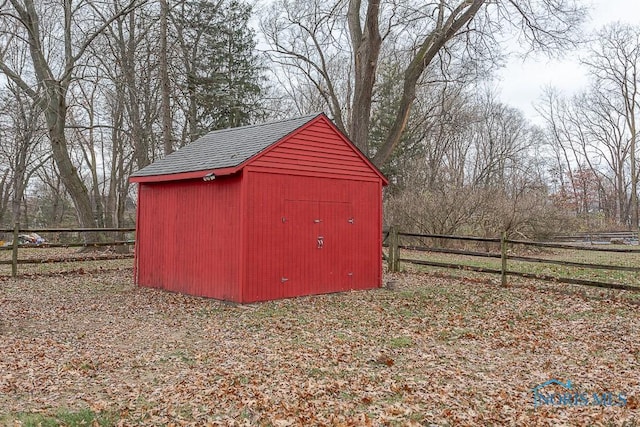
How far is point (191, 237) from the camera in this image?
34.9 feet

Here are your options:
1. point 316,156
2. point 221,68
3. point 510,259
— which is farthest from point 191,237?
point 221,68

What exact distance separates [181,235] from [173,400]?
6455mm

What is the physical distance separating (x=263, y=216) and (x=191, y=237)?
1.81 m

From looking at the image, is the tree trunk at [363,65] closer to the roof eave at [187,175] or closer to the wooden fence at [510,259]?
the wooden fence at [510,259]

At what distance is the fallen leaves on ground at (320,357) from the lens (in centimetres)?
455

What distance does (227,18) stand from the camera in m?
23.7

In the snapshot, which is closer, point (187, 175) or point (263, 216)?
point (263, 216)

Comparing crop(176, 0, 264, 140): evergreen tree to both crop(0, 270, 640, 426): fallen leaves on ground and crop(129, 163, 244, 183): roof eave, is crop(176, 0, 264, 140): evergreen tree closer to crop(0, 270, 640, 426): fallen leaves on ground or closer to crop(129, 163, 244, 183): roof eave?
crop(129, 163, 244, 183): roof eave

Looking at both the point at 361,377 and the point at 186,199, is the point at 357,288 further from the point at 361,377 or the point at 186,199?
the point at 361,377

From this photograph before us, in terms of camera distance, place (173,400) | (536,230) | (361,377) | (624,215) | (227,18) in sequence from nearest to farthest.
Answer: (173,400) < (361,377) < (536,230) < (227,18) < (624,215)

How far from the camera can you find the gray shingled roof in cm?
1009

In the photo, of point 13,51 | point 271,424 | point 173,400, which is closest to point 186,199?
point 173,400

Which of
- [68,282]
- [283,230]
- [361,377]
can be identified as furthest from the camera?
[68,282]

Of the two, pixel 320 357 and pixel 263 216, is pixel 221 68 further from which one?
pixel 320 357
